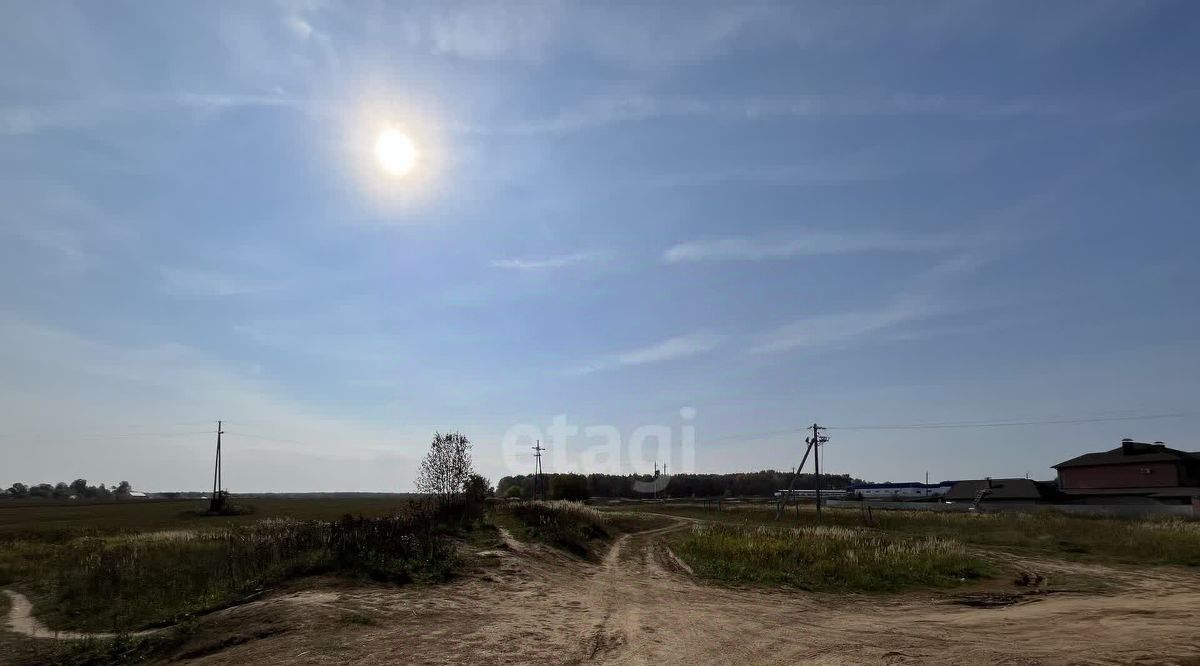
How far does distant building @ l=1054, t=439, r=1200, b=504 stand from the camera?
6425 centimetres

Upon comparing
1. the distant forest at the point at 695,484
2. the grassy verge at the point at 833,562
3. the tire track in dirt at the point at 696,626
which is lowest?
the distant forest at the point at 695,484

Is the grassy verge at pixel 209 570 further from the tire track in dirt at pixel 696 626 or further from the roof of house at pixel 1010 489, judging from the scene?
the roof of house at pixel 1010 489

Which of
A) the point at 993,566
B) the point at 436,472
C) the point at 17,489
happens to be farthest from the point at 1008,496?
the point at 17,489

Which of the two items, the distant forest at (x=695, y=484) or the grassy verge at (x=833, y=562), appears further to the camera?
the distant forest at (x=695, y=484)

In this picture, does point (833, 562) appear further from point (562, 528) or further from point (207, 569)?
point (207, 569)

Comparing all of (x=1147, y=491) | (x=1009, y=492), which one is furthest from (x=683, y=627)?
(x=1009, y=492)

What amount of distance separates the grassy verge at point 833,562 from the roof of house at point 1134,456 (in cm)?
5652

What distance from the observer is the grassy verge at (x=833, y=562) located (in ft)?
65.2

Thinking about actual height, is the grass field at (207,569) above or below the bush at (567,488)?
above

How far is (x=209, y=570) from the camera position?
18.9 m

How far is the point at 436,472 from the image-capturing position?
118 feet

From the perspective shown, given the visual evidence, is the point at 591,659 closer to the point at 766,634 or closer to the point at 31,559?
the point at 766,634

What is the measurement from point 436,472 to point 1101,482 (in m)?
73.5

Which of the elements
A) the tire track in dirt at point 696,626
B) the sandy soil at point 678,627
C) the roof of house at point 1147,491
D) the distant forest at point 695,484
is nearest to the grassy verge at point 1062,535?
the tire track in dirt at point 696,626
